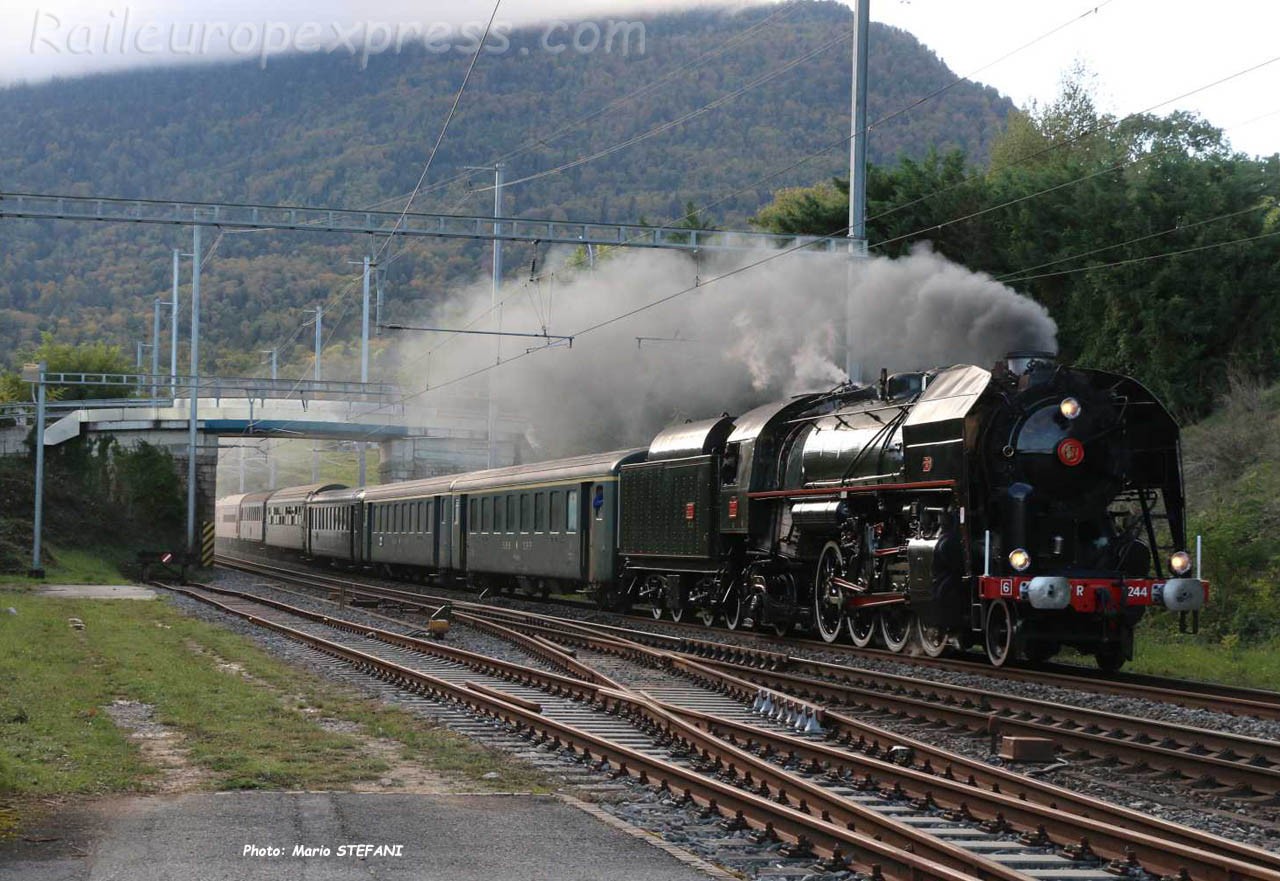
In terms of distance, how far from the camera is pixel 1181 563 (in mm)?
14938

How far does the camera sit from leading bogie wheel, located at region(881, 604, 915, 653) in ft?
56.2

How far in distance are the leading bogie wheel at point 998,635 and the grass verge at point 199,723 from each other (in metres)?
6.39

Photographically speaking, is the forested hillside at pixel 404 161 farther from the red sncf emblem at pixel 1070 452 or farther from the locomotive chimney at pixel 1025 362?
the red sncf emblem at pixel 1070 452

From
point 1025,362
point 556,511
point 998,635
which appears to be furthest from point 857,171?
point 998,635

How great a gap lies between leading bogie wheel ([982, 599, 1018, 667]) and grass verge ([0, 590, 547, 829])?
6.39 m

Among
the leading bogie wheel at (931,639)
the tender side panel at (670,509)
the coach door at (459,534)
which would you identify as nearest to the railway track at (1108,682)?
the leading bogie wheel at (931,639)


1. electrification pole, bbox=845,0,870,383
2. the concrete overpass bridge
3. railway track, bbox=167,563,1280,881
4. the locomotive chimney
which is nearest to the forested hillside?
the concrete overpass bridge

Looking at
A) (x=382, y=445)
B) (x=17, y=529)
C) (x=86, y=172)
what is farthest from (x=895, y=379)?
(x=86, y=172)

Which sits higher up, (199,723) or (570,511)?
(570,511)

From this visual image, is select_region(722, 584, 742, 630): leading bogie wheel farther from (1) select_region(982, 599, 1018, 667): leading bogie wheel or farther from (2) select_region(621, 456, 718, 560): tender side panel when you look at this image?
(1) select_region(982, 599, 1018, 667): leading bogie wheel

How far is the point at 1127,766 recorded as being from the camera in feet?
32.7

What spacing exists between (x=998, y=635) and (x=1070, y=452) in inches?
84.2

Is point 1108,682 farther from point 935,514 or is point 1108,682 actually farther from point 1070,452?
point 935,514

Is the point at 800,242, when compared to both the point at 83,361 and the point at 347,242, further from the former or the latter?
the point at 347,242
